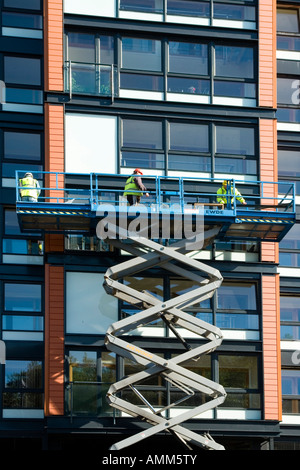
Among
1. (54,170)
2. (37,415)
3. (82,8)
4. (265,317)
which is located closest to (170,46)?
(82,8)

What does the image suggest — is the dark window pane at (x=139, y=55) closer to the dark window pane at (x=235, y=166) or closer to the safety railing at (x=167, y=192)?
the dark window pane at (x=235, y=166)

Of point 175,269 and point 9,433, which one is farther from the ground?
point 175,269

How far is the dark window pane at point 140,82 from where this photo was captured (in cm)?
3538

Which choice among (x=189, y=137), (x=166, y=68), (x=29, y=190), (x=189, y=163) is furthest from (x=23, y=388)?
(x=166, y=68)

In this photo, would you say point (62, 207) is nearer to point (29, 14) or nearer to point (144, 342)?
point (144, 342)

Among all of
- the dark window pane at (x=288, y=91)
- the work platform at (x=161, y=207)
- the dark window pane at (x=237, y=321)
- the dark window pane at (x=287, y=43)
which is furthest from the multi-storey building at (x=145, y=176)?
the dark window pane at (x=287, y=43)

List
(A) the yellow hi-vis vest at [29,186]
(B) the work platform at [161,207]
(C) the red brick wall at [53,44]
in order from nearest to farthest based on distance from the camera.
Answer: (B) the work platform at [161,207] < (A) the yellow hi-vis vest at [29,186] < (C) the red brick wall at [53,44]

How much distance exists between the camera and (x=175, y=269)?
1310 inches

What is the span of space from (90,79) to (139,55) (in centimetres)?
169

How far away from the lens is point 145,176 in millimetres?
34312

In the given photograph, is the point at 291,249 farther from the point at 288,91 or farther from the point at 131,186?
the point at 131,186

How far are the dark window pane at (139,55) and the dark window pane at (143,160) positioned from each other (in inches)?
103

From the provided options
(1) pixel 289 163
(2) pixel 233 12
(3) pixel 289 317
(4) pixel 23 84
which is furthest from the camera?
(1) pixel 289 163
